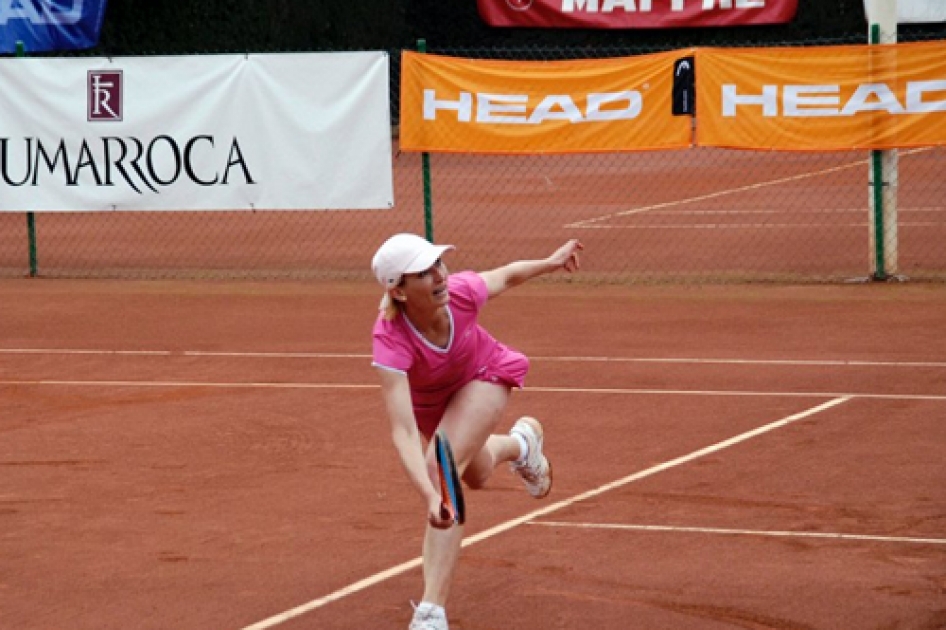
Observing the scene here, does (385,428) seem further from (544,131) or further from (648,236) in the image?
(648,236)

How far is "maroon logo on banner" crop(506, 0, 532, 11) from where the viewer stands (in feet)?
63.7

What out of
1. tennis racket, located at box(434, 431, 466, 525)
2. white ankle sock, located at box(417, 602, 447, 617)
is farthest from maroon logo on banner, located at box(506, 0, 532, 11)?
tennis racket, located at box(434, 431, 466, 525)

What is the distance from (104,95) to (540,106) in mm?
4497

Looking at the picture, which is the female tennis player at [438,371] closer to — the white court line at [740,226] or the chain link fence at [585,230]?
the chain link fence at [585,230]

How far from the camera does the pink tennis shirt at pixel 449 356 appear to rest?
22.5 feet

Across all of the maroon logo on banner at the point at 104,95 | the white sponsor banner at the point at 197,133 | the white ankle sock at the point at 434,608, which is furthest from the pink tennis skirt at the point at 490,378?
the maroon logo on banner at the point at 104,95

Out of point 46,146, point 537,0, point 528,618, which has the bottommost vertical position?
point 528,618

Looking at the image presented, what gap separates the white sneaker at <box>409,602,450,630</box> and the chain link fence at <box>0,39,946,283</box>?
1128cm

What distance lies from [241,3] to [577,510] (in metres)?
28.7

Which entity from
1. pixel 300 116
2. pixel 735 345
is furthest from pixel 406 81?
pixel 735 345

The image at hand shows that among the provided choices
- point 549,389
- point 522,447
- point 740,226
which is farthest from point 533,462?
point 740,226

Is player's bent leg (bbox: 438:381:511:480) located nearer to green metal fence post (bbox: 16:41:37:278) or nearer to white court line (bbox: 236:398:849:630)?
white court line (bbox: 236:398:849:630)

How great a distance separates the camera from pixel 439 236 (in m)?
22.4

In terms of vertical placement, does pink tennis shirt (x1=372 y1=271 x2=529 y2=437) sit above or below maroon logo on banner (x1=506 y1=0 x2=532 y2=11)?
below
